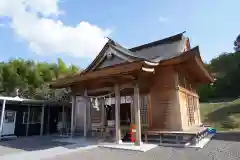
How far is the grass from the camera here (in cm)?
1556

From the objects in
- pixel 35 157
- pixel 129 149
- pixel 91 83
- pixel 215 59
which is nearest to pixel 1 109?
pixel 91 83

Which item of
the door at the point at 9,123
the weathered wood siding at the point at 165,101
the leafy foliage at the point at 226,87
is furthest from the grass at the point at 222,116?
the door at the point at 9,123

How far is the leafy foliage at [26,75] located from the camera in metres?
17.5

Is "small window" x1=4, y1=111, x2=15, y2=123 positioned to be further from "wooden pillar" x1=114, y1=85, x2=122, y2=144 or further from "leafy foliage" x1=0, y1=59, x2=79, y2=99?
"wooden pillar" x1=114, y1=85, x2=122, y2=144

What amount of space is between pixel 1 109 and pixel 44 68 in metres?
10.9

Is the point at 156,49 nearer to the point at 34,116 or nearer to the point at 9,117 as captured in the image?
the point at 34,116

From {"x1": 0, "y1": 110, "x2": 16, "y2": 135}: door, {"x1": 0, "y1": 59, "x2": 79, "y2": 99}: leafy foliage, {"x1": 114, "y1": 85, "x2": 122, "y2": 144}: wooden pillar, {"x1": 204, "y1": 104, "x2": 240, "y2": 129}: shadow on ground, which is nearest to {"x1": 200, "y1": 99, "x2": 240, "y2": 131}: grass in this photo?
{"x1": 204, "y1": 104, "x2": 240, "y2": 129}: shadow on ground

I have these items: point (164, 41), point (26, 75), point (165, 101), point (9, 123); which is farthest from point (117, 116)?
point (26, 75)

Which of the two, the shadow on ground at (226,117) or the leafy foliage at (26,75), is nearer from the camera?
the shadow on ground at (226,117)

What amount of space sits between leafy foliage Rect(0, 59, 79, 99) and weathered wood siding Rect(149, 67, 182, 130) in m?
8.99

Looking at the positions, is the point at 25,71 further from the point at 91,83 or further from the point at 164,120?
the point at 164,120

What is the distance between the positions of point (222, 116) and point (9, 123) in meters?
18.0

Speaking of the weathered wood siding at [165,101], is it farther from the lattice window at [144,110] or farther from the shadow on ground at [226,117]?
the shadow on ground at [226,117]

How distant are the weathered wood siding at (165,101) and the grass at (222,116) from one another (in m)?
8.54
